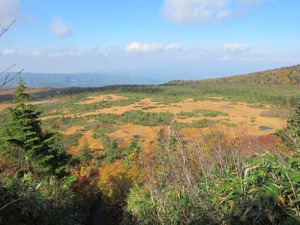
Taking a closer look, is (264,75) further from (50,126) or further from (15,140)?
(15,140)

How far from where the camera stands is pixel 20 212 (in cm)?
534

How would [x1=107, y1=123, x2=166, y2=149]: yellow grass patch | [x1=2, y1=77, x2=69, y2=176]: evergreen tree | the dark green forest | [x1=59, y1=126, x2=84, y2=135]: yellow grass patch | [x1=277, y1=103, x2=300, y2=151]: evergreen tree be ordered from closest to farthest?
the dark green forest → [x1=277, y1=103, x2=300, y2=151]: evergreen tree → [x1=2, y1=77, x2=69, y2=176]: evergreen tree → [x1=107, y1=123, x2=166, y2=149]: yellow grass patch → [x1=59, y1=126, x2=84, y2=135]: yellow grass patch

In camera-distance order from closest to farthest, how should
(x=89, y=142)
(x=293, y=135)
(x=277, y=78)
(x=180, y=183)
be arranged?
(x=180, y=183)
(x=293, y=135)
(x=89, y=142)
(x=277, y=78)

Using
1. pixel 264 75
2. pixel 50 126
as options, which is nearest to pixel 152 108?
pixel 50 126

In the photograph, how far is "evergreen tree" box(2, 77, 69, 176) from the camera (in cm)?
1314

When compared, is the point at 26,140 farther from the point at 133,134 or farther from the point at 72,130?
the point at 72,130

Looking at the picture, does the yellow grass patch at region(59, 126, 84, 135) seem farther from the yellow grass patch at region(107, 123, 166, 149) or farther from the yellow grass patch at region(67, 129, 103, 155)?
the yellow grass patch at region(107, 123, 166, 149)

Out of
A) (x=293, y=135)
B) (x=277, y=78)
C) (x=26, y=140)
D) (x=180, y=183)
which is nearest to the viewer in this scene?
(x=180, y=183)

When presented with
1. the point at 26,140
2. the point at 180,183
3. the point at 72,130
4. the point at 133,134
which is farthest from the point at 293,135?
the point at 72,130

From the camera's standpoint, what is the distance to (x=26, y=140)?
13.2 meters

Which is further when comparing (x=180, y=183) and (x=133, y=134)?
(x=133, y=134)

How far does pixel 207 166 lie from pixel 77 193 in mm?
10887

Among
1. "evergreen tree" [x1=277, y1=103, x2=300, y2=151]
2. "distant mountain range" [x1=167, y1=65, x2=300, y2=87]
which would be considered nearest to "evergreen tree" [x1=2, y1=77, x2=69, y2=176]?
"evergreen tree" [x1=277, y1=103, x2=300, y2=151]

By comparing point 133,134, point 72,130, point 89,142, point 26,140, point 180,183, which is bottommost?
point 89,142
